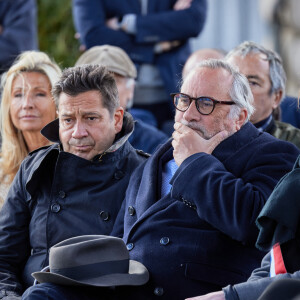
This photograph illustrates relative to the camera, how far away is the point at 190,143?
4.07 m

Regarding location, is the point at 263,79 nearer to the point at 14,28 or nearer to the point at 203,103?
the point at 203,103

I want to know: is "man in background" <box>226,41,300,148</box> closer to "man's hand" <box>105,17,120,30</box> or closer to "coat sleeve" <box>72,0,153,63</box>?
Answer: "coat sleeve" <box>72,0,153,63</box>

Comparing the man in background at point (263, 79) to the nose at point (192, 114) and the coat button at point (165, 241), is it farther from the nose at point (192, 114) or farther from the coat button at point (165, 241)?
the coat button at point (165, 241)

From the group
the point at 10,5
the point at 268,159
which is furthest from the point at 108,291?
the point at 10,5

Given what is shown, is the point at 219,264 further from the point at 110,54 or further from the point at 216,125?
the point at 110,54

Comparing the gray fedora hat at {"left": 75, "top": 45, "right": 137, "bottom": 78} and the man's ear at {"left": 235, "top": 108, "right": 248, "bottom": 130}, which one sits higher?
the man's ear at {"left": 235, "top": 108, "right": 248, "bottom": 130}

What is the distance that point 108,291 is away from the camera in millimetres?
3873

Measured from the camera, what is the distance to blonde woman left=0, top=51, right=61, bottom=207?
554 cm

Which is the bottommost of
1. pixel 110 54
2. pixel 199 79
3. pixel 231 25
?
pixel 231 25

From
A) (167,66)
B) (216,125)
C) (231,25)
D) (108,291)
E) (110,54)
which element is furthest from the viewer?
(231,25)

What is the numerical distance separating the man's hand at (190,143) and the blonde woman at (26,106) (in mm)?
1701

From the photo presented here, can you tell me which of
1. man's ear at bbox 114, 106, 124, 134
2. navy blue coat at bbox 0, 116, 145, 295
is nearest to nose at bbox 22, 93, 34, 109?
navy blue coat at bbox 0, 116, 145, 295

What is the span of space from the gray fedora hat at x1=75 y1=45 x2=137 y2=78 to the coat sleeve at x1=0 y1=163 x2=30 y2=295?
1687 millimetres

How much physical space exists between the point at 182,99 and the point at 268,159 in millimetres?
635
